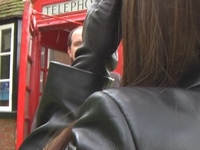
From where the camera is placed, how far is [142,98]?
791 millimetres

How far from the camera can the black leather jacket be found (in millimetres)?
730

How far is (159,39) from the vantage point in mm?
844

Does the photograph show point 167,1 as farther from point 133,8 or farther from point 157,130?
point 157,130

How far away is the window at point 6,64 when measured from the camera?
21.6ft

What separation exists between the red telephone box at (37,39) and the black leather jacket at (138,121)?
2786mm

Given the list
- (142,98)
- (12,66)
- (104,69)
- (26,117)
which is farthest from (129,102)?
(12,66)

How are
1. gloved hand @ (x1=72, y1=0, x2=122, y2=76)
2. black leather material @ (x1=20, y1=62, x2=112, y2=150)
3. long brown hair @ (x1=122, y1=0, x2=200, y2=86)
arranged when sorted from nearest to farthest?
long brown hair @ (x1=122, y1=0, x2=200, y2=86)
gloved hand @ (x1=72, y1=0, x2=122, y2=76)
black leather material @ (x1=20, y1=62, x2=112, y2=150)

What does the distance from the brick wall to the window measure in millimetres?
203

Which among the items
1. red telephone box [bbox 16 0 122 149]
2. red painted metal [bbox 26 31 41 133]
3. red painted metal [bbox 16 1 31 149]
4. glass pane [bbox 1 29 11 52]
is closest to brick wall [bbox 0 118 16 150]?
glass pane [bbox 1 29 11 52]

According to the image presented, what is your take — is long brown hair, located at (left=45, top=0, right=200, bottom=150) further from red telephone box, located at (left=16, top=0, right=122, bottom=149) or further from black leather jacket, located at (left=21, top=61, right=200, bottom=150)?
red telephone box, located at (left=16, top=0, right=122, bottom=149)

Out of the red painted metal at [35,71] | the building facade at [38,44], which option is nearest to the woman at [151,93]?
the building facade at [38,44]

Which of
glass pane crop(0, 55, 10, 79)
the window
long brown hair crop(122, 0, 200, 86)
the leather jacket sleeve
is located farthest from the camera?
glass pane crop(0, 55, 10, 79)

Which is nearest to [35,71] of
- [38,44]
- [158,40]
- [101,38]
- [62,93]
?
[38,44]

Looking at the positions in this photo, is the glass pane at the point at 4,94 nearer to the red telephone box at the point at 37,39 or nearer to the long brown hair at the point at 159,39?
the red telephone box at the point at 37,39
